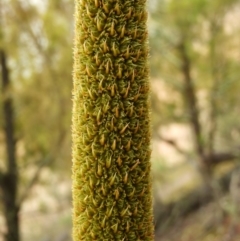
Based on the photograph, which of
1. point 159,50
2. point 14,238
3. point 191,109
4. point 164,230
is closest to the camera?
point 14,238

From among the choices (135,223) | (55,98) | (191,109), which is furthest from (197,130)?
(135,223)

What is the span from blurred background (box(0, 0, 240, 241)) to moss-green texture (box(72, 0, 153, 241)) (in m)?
5.33

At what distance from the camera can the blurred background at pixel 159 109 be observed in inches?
309

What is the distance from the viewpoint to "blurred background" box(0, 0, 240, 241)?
7.86 m

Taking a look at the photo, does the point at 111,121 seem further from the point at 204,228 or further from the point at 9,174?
the point at 204,228

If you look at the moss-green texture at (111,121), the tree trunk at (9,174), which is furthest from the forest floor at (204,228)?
the moss-green texture at (111,121)

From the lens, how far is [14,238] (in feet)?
22.4

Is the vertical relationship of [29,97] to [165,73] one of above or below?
below

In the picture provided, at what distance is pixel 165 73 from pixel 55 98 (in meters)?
4.05

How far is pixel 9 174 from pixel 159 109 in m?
4.11

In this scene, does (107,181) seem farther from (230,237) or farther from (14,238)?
(230,237)

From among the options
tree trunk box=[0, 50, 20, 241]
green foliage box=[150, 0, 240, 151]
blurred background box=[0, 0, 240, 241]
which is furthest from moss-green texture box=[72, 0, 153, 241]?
green foliage box=[150, 0, 240, 151]

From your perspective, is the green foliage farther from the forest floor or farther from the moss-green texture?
the moss-green texture

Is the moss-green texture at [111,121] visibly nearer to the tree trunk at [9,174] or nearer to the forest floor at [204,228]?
the tree trunk at [9,174]
